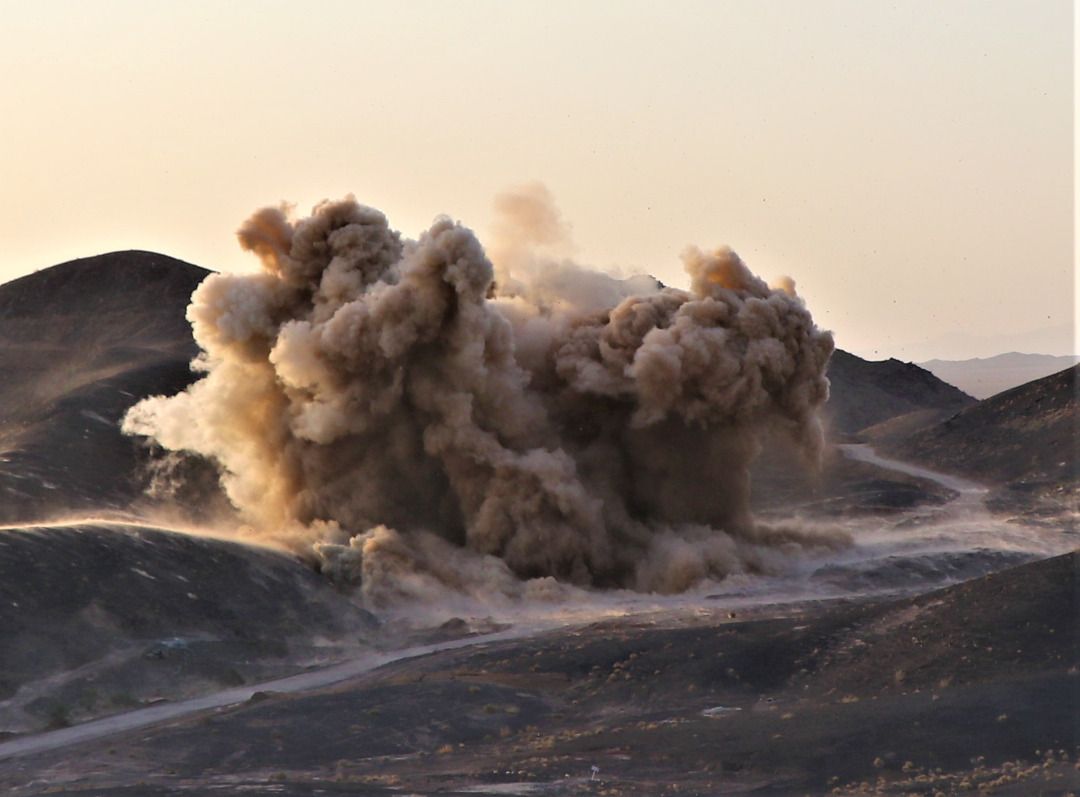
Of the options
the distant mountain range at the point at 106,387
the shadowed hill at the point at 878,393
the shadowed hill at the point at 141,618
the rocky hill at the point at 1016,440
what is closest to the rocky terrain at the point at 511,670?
the shadowed hill at the point at 141,618

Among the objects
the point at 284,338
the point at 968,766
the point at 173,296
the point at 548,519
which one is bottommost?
the point at 968,766

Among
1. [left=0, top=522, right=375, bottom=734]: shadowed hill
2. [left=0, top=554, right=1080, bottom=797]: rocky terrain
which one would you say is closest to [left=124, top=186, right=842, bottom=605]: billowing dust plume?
[left=0, top=522, right=375, bottom=734]: shadowed hill

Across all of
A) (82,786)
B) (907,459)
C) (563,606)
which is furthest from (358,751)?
(907,459)

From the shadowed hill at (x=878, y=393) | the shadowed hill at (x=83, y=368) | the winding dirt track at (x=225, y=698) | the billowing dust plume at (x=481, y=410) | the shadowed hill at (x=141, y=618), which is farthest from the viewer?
the shadowed hill at (x=878, y=393)

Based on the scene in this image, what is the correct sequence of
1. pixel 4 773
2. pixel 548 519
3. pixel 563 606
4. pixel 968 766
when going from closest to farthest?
pixel 968 766, pixel 4 773, pixel 563 606, pixel 548 519

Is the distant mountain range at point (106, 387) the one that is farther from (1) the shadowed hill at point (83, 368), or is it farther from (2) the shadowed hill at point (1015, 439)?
(2) the shadowed hill at point (1015, 439)

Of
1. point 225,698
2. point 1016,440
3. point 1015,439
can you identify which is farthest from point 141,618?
point 1015,439

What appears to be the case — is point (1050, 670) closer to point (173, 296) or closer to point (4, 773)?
point (4, 773)
